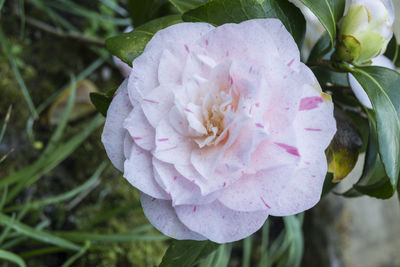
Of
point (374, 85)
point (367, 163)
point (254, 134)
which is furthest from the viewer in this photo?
point (367, 163)

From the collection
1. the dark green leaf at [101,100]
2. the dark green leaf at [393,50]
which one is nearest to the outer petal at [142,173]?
the dark green leaf at [101,100]

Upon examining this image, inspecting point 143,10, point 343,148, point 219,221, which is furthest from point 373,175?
point 143,10

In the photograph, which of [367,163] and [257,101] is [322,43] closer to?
[367,163]

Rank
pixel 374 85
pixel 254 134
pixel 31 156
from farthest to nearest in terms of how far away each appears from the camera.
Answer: pixel 31 156 → pixel 374 85 → pixel 254 134

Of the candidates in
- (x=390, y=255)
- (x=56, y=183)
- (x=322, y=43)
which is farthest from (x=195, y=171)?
(x=390, y=255)

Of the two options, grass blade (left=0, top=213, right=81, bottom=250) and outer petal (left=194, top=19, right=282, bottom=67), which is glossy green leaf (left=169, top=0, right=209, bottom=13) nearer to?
outer petal (left=194, top=19, right=282, bottom=67)

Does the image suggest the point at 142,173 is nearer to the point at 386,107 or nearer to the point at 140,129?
the point at 140,129

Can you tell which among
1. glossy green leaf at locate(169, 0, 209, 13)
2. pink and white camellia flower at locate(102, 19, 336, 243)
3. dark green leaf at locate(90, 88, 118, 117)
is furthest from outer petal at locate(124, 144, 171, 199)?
glossy green leaf at locate(169, 0, 209, 13)
